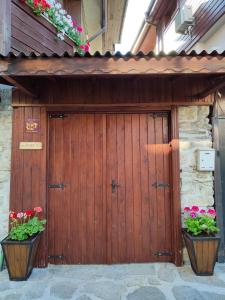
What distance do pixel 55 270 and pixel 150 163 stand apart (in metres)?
Result: 1.96

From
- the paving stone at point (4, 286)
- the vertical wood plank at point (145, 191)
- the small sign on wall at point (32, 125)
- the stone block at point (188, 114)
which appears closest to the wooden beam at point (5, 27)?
the small sign on wall at point (32, 125)

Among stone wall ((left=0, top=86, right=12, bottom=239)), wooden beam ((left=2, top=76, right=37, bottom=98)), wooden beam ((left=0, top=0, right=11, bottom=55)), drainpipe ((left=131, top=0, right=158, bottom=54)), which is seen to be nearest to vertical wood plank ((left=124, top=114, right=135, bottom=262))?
wooden beam ((left=2, top=76, right=37, bottom=98))

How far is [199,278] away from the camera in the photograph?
303 centimetres

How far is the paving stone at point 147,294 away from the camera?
2.62m

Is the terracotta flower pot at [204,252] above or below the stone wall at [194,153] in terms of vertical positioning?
below

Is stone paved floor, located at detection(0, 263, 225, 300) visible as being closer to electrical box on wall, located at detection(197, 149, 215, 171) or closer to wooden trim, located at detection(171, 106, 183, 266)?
wooden trim, located at detection(171, 106, 183, 266)

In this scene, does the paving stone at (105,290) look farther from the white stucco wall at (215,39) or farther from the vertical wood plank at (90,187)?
the white stucco wall at (215,39)

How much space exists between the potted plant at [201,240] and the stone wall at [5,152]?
2.47 meters

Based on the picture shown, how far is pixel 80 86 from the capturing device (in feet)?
11.6

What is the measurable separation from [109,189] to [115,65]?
1787mm

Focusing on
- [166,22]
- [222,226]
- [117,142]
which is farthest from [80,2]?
[222,226]

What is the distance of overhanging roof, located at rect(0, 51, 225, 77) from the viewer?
2486 mm

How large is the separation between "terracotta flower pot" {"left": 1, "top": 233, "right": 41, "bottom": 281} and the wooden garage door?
0.56m

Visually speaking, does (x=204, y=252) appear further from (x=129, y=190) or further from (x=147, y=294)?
(x=129, y=190)
